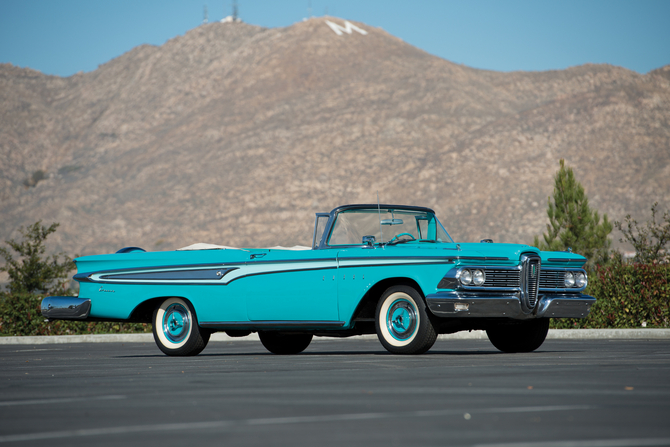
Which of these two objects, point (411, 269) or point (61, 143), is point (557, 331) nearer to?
point (411, 269)

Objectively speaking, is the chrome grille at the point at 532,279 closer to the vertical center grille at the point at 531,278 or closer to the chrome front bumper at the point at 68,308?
the vertical center grille at the point at 531,278

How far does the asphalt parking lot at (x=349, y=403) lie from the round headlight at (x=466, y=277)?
865 millimetres

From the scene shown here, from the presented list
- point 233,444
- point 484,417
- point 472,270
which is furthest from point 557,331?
point 233,444

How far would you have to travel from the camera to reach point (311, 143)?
84.3 m

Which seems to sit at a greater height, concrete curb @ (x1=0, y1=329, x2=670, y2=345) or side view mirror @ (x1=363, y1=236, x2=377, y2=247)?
side view mirror @ (x1=363, y1=236, x2=377, y2=247)

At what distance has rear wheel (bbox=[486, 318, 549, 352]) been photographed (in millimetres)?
11312

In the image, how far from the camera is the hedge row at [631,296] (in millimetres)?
16672

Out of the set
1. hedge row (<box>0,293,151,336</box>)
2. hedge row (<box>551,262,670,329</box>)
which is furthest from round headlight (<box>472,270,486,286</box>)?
hedge row (<box>0,293,151,336</box>)

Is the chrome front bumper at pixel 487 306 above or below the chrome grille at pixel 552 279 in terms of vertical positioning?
below

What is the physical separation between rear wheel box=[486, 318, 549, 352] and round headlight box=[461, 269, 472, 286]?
5.16 feet

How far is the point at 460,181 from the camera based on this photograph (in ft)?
246

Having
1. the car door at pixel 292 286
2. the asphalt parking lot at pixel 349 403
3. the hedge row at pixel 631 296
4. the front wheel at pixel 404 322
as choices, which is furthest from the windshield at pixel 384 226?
the hedge row at pixel 631 296

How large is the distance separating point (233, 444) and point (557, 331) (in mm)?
12854

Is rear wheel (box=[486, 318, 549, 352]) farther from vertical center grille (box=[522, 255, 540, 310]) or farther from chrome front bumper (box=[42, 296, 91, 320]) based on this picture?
chrome front bumper (box=[42, 296, 91, 320])
